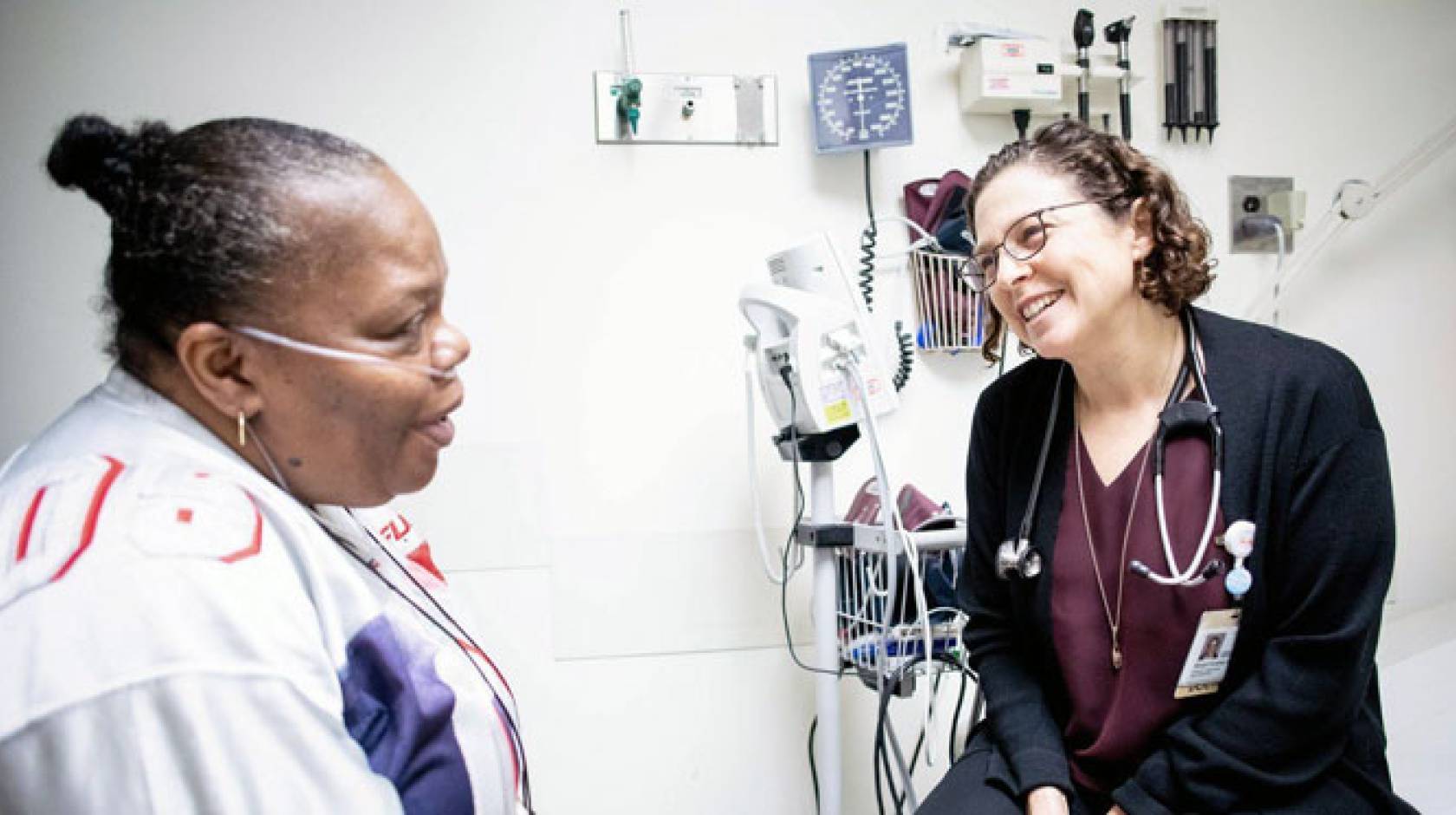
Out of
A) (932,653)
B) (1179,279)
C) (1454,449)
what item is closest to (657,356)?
(932,653)

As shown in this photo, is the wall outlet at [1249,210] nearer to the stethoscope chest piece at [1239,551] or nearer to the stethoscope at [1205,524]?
the stethoscope at [1205,524]

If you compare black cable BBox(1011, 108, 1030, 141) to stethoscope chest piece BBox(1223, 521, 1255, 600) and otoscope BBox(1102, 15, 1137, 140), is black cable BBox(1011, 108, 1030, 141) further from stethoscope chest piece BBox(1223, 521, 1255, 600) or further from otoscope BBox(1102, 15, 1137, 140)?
stethoscope chest piece BBox(1223, 521, 1255, 600)

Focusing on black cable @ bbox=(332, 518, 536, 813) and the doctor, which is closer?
the doctor

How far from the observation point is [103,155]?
28.8 inches

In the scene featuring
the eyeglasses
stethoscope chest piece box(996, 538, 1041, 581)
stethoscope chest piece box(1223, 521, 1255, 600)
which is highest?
the eyeglasses

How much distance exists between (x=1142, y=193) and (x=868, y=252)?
0.88 m

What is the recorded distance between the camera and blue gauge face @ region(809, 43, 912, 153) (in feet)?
6.59

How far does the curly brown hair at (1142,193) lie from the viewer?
3.87ft

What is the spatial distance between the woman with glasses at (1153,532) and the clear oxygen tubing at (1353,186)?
1244 mm

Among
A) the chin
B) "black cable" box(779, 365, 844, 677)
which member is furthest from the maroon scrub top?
the chin

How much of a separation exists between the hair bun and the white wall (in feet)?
4.03

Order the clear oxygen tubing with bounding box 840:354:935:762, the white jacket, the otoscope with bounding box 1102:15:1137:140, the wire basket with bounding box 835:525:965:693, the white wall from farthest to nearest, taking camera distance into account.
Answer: the otoscope with bounding box 1102:15:1137:140 → the white wall → the wire basket with bounding box 835:525:965:693 → the clear oxygen tubing with bounding box 840:354:935:762 → the white jacket

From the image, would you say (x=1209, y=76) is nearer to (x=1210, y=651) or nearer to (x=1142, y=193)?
(x=1142, y=193)

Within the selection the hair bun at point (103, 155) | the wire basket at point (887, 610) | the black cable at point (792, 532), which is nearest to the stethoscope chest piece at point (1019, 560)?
the wire basket at point (887, 610)
